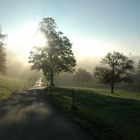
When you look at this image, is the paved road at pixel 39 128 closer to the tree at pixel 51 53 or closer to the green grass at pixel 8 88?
the green grass at pixel 8 88

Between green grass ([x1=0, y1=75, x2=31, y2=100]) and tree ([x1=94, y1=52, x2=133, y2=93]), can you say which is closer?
green grass ([x1=0, y1=75, x2=31, y2=100])

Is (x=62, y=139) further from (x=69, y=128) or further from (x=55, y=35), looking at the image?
(x=55, y=35)

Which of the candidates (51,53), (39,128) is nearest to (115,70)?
(51,53)

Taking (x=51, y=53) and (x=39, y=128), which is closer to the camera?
(x=39, y=128)

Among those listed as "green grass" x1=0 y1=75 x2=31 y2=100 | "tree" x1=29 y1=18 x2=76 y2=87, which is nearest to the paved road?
"green grass" x1=0 y1=75 x2=31 y2=100

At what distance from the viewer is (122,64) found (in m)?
74.6

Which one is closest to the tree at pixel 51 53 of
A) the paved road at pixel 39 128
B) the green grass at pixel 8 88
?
the green grass at pixel 8 88

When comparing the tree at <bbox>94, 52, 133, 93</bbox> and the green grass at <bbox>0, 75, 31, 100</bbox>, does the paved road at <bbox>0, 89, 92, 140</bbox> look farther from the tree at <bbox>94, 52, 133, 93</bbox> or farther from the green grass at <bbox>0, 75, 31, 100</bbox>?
the tree at <bbox>94, 52, 133, 93</bbox>

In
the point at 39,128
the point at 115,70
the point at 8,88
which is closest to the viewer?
the point at 39,128

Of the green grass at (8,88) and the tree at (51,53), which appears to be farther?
the tree at (51,53)

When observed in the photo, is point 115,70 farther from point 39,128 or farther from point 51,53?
point 39,128

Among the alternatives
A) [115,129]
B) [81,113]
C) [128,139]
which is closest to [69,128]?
[115,129]

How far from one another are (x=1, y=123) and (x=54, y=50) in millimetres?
54983

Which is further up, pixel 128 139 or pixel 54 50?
pixel 54 50
